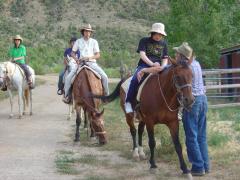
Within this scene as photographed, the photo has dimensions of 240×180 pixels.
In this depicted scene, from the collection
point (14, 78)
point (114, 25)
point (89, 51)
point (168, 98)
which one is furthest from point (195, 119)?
point (114, 25)

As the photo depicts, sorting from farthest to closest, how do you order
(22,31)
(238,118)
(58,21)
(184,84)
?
1. (58,21)
2. (22,31)
3. (238,118)
4. (184,84)

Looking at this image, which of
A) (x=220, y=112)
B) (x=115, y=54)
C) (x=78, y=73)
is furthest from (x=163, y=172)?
(x=115, y=54)

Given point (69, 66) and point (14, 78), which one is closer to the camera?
point (69, 66)

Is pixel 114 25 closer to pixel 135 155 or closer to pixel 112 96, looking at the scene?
pixel 112 96

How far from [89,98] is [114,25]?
6275cm

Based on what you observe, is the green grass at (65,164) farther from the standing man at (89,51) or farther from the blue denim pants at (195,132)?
the standing man at (89,51)

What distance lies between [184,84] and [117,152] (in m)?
3.16

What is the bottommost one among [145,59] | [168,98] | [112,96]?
[112,96]

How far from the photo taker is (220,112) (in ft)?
57.7

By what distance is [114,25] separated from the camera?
241ft

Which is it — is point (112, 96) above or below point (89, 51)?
below

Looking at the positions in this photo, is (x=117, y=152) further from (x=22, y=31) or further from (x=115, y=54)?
(x=22, y=31)

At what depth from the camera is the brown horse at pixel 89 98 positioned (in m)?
10.9

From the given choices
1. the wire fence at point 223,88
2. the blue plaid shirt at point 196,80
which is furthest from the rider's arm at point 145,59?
the wire fence at point 223,88
